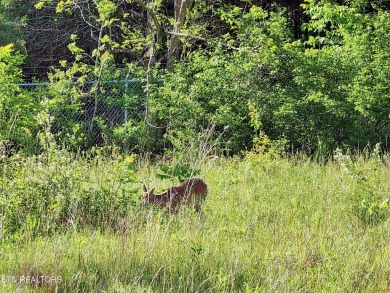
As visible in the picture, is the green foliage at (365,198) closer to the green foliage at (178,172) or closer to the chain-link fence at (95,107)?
the green foliage at (178,172)

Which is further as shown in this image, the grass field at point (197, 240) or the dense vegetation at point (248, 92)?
the dense vegetation at point (248, 92)

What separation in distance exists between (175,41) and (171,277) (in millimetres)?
7768

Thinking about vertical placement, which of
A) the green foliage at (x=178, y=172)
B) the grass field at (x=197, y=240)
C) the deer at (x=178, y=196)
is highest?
the green foliage at (x=178, y=172)

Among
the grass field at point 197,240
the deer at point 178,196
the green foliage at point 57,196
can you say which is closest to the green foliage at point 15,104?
the grass field at point 197,240

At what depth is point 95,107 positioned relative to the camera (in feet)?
32.5

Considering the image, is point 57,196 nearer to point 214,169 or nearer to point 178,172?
point 178,172

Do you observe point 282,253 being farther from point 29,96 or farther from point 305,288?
point 29,96

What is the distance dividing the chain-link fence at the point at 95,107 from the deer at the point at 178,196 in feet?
15.6

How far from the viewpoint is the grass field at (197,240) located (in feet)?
11.3

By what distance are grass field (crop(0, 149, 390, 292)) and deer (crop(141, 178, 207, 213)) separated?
0.38 feet

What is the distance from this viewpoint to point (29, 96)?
8812mm

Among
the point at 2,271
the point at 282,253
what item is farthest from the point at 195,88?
the point at 2,271

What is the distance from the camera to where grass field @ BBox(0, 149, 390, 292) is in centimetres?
344

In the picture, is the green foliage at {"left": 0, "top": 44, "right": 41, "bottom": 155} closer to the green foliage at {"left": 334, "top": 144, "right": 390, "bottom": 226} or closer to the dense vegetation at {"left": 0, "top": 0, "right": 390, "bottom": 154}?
the dense vegetation at {"left": 0, "top": 0, "right": 390, "bottom": 154}
